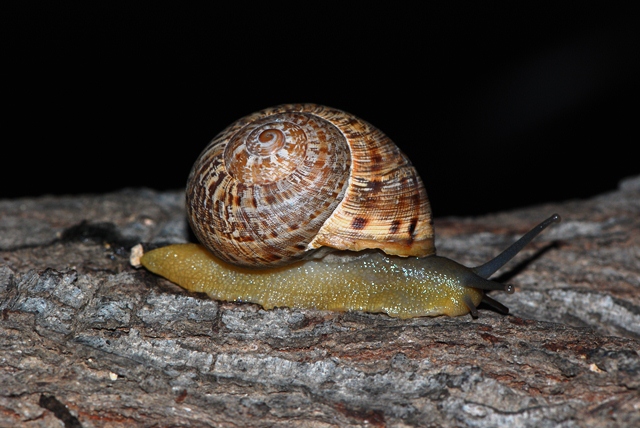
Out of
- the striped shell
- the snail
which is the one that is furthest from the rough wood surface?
the striped shell

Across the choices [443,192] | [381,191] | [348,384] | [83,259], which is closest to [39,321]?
[83,259]

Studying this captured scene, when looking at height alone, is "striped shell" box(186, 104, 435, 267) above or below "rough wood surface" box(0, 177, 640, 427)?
above

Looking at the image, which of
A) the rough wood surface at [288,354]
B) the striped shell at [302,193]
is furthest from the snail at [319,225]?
the rough wood surface at [288,354]

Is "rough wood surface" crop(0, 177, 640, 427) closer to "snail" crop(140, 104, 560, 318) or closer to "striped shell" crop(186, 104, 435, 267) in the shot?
"snail" crop(140, 104, 560, 318)

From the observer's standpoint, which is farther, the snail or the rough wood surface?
the snail

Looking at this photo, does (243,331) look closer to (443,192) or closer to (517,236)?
(517,236)

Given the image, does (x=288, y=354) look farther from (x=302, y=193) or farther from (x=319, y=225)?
(x=302, y=193)

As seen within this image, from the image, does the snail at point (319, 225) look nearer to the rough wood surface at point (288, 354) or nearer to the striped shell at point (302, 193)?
the striped shell at point (302, 193)

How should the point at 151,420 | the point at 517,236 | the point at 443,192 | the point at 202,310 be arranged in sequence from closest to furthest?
the point at 151,420
the point at 202,310
the point at 517,236
the point at 443,192
